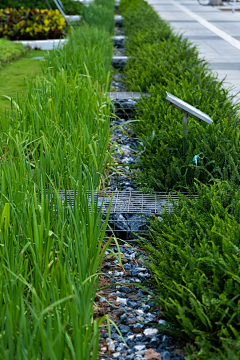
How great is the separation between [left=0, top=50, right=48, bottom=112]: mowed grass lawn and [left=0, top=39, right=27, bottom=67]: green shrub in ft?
0.28

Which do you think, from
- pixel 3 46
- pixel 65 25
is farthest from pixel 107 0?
pixel 3 46

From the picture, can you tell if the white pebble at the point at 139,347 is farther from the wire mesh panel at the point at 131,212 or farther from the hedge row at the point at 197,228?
the wire mesh panel at the point at 131,212

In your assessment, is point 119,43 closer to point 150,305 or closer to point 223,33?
point 223,33

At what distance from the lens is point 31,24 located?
942cm

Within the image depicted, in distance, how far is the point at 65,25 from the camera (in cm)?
956

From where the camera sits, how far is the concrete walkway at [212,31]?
6.99m

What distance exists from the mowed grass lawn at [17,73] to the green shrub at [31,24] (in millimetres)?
754

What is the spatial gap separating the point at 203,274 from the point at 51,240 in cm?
65

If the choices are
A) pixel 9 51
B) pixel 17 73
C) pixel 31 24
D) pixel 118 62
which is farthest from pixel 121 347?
pixel 31 24

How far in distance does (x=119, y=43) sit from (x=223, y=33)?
8.32 feet

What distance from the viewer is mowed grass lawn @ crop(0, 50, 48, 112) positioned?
6.00 meters

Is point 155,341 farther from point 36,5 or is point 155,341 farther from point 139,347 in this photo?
point 36,5

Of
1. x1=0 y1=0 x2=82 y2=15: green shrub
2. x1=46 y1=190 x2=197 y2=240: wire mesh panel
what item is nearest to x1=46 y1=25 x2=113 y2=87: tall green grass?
x1=46 y1=190 x2=197 y2=240: wire mesh panel

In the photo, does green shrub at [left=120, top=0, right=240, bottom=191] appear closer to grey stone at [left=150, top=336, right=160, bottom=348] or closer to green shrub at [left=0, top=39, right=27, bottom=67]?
grey stone at [left=150, top=336, right=160, bottom=348]
